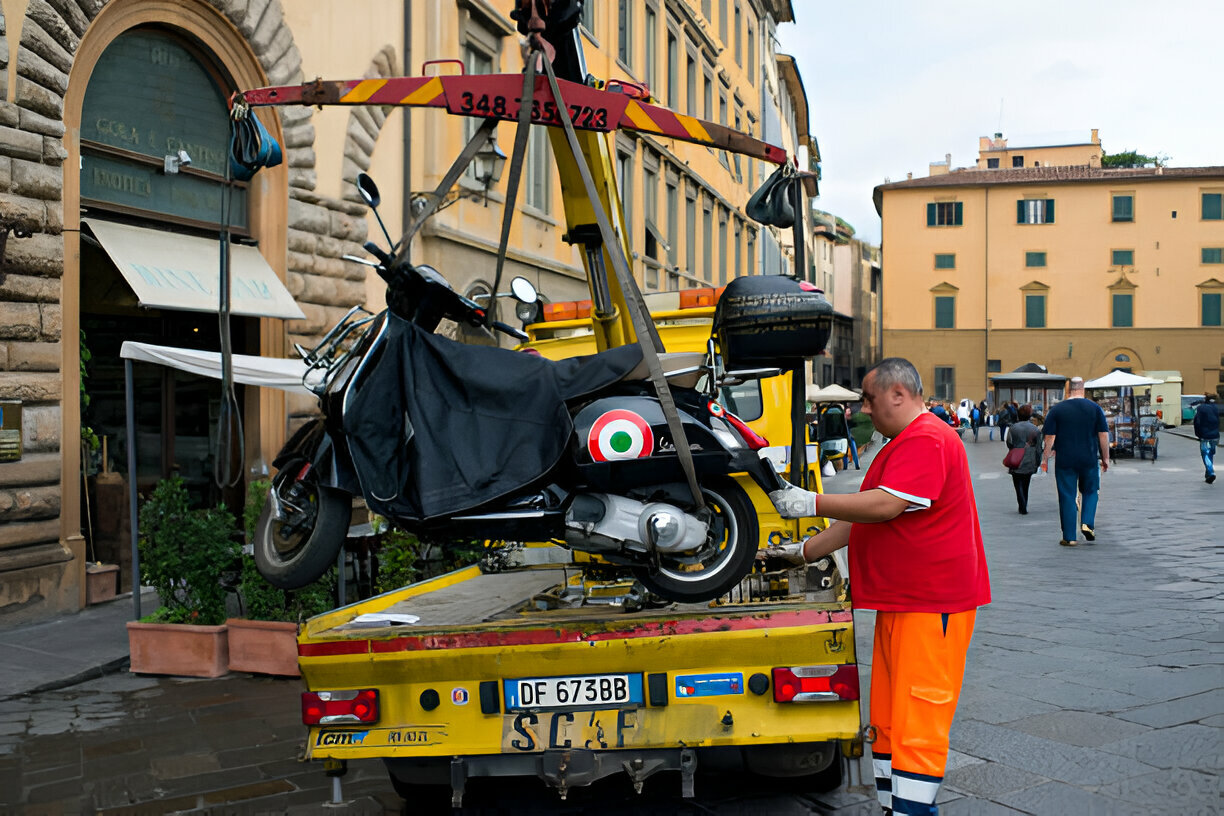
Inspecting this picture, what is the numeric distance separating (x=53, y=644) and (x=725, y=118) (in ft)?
95.5

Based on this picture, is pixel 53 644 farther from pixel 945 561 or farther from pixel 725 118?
pixel 725 118

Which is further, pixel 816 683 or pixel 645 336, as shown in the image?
pixel 645 336

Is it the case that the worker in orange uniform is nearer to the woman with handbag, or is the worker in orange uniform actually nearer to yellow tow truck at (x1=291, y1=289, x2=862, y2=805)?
yellow tow truck at (x1=291, y1=289, x2=862, y2=805)

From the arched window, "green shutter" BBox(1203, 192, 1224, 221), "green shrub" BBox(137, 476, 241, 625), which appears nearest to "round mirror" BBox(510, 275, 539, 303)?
"green shrub" BBox(137, 476, 241, 625)

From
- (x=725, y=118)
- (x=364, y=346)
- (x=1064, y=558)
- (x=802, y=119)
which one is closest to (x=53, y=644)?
(x=364, y=346)

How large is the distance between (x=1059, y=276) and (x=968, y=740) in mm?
58224

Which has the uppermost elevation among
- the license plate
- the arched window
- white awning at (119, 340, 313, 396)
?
the arched window

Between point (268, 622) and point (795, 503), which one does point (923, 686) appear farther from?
point (268, 622)

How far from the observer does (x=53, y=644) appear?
316 inches

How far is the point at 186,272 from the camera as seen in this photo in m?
10.6

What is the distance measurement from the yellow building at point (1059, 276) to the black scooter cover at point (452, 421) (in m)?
56.3

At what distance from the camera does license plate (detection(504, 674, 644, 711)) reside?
13.0ft

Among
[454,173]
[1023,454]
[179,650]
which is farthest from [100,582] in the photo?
[1023,454]

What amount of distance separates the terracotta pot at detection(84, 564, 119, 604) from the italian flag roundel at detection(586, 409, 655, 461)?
674cm
